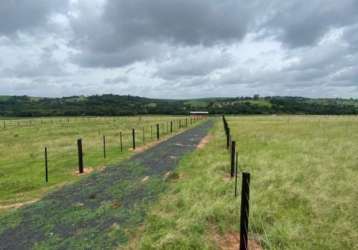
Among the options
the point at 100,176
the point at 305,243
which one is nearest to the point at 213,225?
the point at 305,243

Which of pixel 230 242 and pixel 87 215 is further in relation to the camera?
pixel 87 215

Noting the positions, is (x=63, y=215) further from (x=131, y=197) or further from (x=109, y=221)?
(x=131, y=197)

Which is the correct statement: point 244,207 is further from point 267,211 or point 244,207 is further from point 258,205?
point 258,205

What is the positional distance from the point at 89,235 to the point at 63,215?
1569 mm

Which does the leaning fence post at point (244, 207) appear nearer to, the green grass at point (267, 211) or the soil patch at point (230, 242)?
the soil patch at point (230, 242)

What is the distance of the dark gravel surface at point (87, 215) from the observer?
584 centimetres

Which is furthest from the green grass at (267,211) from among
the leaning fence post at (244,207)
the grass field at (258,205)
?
the leaning fence post at (244,207)

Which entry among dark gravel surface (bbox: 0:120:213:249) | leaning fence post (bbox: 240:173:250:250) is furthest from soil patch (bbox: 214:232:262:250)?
dark gravel surface (bbox: 0:120:213:249)

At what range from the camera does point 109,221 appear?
678 cm

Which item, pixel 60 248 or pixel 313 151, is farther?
pixel 313 151

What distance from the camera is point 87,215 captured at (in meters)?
7.20

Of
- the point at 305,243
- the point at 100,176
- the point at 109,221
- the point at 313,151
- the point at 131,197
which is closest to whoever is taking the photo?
the point at 305,243

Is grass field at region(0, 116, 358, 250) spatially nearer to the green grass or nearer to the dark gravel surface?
the green grass

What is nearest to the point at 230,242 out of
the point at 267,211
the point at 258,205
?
the point at 267,211
